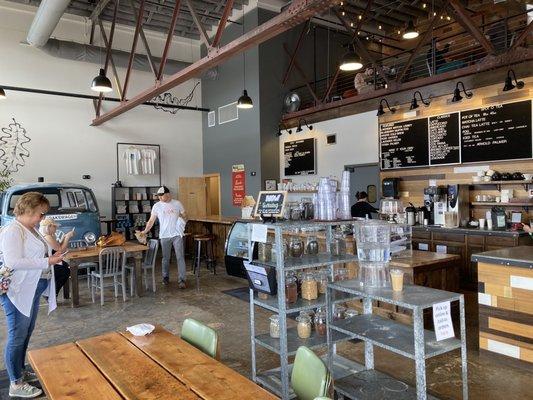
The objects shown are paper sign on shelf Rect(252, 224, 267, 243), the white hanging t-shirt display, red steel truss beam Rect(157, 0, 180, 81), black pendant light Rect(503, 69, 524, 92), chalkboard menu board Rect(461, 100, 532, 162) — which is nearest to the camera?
paper sign on shelf Rect(252, 224, 267, 243)

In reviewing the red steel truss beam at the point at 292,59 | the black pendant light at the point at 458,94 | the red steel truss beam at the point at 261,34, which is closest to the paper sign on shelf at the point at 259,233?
the red steel truss beam at the point at 261,34

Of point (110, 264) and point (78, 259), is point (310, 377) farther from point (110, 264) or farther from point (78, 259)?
point (110, 264)

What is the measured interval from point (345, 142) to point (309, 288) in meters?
5.79

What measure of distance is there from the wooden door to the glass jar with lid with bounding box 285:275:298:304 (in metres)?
8.63

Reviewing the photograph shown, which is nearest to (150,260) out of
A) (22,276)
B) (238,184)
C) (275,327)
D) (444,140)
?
(22,276)

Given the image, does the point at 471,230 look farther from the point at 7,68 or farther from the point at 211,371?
the point at 7,68

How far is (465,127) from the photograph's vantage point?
665 cm

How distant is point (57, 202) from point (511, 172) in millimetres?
8369

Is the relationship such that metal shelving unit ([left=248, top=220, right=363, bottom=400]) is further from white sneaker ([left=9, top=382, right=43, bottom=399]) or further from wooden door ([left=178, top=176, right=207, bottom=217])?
wooden door ([left=178, top=176, right=207, bottom=217])

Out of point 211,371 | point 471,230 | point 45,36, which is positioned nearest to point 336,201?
point 211,371

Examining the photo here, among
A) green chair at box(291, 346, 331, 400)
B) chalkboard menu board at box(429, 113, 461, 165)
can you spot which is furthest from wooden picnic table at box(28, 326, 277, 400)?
chalkboard menu board at box(429, 113, 461, 165)

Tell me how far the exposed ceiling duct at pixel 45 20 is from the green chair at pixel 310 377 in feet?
24.9

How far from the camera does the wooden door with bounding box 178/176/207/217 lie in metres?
11.7

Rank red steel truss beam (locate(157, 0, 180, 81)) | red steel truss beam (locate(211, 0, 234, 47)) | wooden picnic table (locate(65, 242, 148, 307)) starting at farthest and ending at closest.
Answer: red steel truss beam (locate(157, 0, 180, 81)) < wooden picnic table (locate(65, 242, 148, 307)) < red steel truss beam (locate(211, 0, 234, 47))
